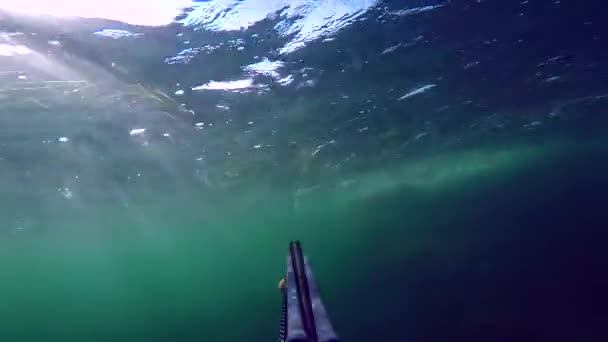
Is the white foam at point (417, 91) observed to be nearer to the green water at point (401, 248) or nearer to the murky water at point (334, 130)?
the murky water at point (334, 130)

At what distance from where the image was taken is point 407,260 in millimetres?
32562

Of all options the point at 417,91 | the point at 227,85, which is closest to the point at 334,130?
the point at 417,91

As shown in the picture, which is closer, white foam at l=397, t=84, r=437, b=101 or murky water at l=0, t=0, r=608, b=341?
murky water at l=0, t=0, r=608, b=341

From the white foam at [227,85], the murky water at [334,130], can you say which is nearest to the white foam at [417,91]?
the murky water at [334,130]

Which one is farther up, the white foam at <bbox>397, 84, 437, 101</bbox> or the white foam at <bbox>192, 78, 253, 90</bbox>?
the white foam at <bbox>397, 84, 437, 101</bbox>

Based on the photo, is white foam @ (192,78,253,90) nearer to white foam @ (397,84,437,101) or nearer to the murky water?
the murky water

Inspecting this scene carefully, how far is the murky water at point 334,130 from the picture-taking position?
11.1m

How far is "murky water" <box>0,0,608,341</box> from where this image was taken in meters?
11.1

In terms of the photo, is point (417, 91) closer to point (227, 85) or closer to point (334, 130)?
point (334, 130)

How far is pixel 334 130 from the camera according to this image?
21.2 meters

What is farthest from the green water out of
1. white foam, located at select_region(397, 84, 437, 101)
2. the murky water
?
white foam, located at select_region(397, 84, 437, 101)

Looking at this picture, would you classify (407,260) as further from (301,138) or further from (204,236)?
(204,236)

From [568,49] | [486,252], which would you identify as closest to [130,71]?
[568,49]

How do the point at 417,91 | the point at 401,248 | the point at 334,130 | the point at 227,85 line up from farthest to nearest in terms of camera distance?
the point at 401,248, the point at 334,130, the point at 417,91, the point at 227,85
